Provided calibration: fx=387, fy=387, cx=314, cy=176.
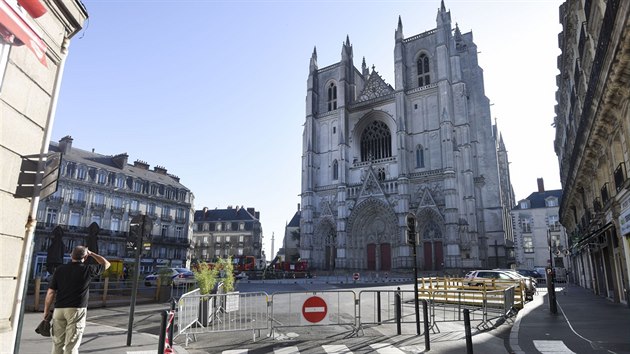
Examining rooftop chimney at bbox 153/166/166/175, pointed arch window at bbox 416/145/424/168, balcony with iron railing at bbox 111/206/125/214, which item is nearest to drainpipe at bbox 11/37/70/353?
pointed arch window at bbox 416/145/424/168

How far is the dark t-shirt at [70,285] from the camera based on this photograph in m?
4.77

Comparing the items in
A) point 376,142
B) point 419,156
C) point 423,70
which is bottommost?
point 419,156

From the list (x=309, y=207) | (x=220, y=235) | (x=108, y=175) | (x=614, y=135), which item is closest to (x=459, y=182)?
(x=309, y=207)

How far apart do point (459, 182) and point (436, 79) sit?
12.4 m

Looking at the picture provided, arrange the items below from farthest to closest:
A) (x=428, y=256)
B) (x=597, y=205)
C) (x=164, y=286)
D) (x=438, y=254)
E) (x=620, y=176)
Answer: (x=428, y=256), (x=438, y=254), (x=164, y=286), (x=597, y=205), (x=620, y=176)

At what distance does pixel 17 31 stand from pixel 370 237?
4089 centimetres

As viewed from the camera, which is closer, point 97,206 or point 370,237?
point 97,206

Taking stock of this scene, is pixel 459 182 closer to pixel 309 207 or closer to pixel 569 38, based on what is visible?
pixel 309 207

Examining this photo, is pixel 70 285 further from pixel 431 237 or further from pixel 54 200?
pixel 54 200

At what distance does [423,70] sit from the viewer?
148 feet

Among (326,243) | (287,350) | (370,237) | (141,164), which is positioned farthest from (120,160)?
(287,350)

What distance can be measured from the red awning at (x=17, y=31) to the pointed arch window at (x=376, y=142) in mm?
41960

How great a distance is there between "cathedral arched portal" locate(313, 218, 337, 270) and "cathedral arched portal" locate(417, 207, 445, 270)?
10211 mm

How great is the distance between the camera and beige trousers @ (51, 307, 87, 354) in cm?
476
